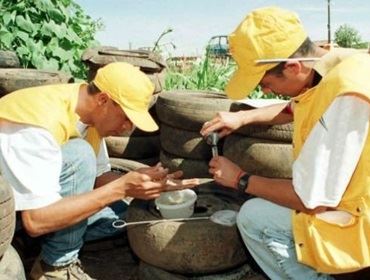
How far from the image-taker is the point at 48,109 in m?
2.65

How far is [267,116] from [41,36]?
4544 millimetres

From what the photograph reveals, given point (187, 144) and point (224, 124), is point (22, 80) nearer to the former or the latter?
point (187, 144)

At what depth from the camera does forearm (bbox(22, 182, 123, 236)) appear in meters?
2.52

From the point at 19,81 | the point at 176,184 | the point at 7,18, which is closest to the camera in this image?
the point at 176,184

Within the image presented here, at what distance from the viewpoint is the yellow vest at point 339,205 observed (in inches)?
84.1

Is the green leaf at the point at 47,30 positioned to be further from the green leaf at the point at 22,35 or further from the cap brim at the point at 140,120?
the cap brim at the point at 140,120

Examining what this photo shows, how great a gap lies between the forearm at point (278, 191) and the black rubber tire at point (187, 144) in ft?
4.51

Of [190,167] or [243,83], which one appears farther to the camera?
[190,167]

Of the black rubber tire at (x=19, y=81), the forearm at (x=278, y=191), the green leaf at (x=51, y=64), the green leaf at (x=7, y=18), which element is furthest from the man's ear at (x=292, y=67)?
the green leaf at (x=7, y=18)

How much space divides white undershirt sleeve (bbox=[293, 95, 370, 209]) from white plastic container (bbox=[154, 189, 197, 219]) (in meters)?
0.88

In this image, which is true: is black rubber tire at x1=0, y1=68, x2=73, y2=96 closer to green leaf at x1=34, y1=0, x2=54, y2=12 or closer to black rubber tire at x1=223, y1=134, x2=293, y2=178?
black rubber tire at x1=223, y1=134, x2=293, y2=178

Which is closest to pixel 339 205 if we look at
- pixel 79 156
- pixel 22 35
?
pixel 79 156

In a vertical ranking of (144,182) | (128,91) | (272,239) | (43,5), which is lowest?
(272,239)

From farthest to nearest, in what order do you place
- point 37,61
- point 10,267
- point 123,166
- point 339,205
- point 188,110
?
point 37,61 < point 123,166 < point 188,110 < point 10,267 < point 339,205
